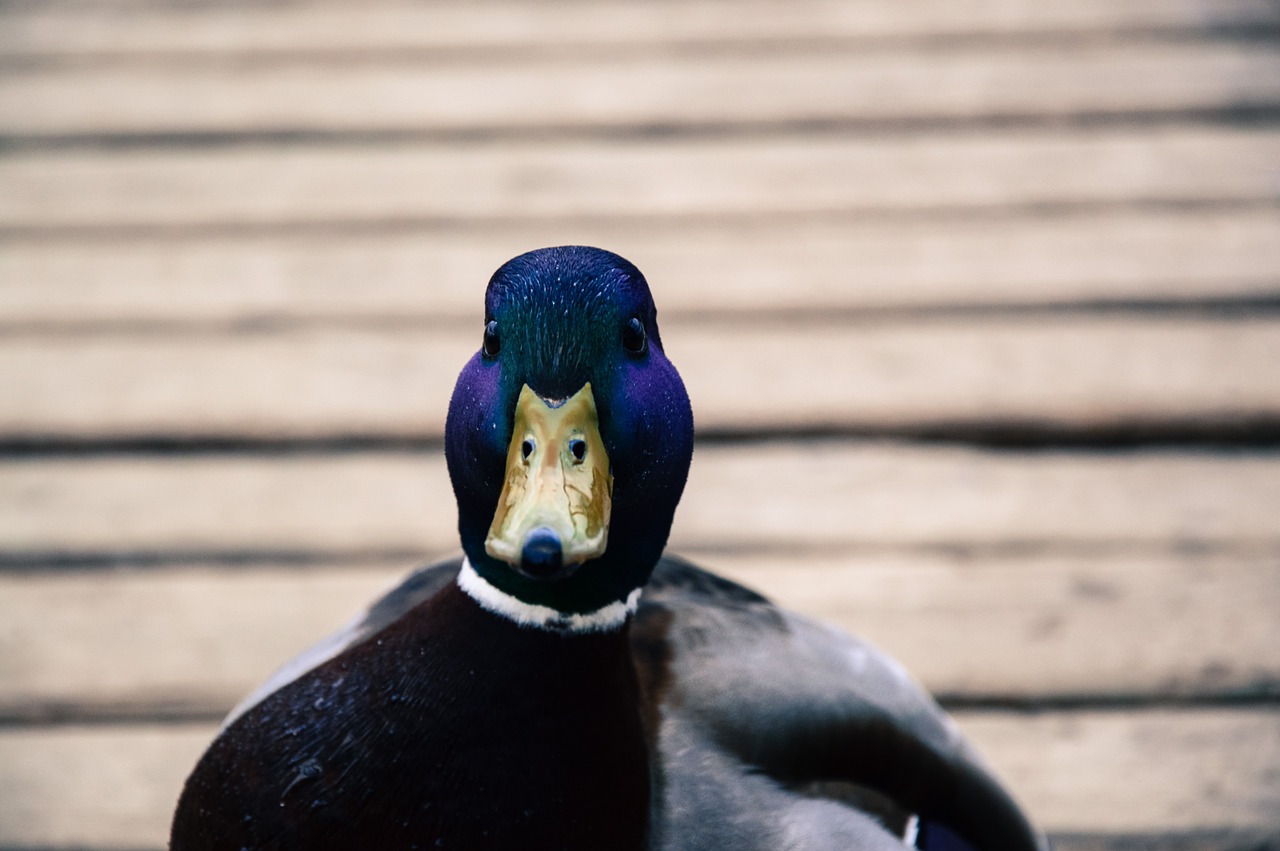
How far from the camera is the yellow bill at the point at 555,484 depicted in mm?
757

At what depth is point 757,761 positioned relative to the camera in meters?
1.06

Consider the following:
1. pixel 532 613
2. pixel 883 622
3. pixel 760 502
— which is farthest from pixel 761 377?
pixel 532 613

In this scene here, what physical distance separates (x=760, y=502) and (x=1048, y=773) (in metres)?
0.54

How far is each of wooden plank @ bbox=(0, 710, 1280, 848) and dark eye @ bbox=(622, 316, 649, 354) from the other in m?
0.85

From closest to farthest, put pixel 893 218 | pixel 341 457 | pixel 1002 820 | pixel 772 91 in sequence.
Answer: pixel 1002 820, pixel 341 457, pixel 893 218, pixel 772 91

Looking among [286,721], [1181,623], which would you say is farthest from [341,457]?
[1181,623]

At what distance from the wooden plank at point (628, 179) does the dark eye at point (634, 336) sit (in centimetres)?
141

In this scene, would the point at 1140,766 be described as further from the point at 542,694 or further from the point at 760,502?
the point at 542,694

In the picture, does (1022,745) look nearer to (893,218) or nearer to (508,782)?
(508,782)

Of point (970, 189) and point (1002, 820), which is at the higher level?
point (970, 189)

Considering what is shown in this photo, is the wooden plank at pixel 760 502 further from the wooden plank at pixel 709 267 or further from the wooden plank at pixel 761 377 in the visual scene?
the wooden plank at pixel 709 267

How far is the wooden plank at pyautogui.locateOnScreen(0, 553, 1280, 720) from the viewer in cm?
156

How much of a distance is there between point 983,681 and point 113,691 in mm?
1103

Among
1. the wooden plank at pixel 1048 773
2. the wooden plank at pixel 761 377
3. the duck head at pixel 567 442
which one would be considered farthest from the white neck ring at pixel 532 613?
the wooden plank at pixel 761 377
